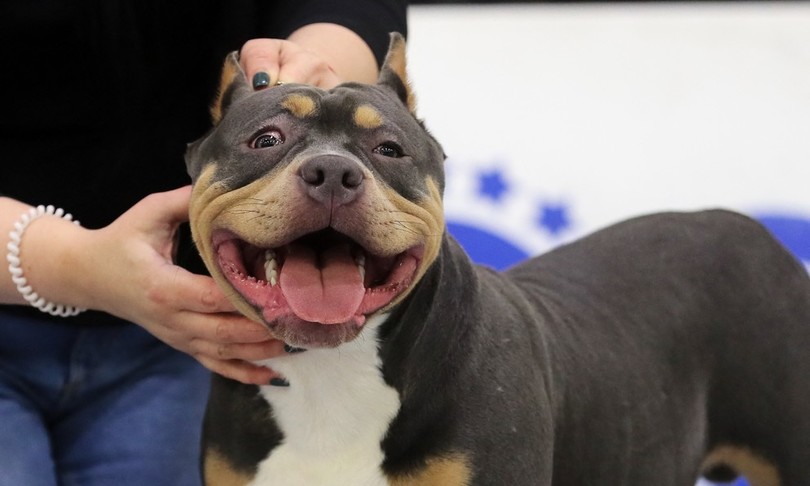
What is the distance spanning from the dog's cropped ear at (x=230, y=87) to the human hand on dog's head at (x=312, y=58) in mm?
27

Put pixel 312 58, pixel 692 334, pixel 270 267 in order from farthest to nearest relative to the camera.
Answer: pixel 692 334 → pixel 312 58 → pixel 270 267

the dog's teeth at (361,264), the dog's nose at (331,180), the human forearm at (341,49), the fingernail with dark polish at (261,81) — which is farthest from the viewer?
the human forearm at (341,49)

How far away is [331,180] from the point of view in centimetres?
130

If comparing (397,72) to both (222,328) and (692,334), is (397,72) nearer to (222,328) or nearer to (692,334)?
(222,328)

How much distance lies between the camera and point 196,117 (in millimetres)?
1961

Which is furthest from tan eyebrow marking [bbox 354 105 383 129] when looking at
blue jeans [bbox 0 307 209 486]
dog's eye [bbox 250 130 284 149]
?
blue jeans [bbox 0 307 209 486]

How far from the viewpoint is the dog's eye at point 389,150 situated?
1487 mm

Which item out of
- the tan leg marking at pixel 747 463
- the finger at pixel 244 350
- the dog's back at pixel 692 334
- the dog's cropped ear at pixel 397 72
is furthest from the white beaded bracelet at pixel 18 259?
the tan leg marking at pixel 747 463

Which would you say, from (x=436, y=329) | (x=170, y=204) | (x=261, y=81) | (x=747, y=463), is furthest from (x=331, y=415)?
(x=747, y=463)

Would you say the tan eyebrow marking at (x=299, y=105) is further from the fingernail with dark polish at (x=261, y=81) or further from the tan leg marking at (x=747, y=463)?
the tan leg marking at (x=747, y=463)

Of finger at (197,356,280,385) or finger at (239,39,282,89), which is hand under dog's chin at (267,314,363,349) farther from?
finger at (239,39,282,89)

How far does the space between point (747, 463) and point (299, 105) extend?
45.9 inches

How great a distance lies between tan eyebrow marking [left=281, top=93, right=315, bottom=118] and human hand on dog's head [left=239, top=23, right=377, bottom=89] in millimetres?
164

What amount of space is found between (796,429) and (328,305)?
1.08 m
